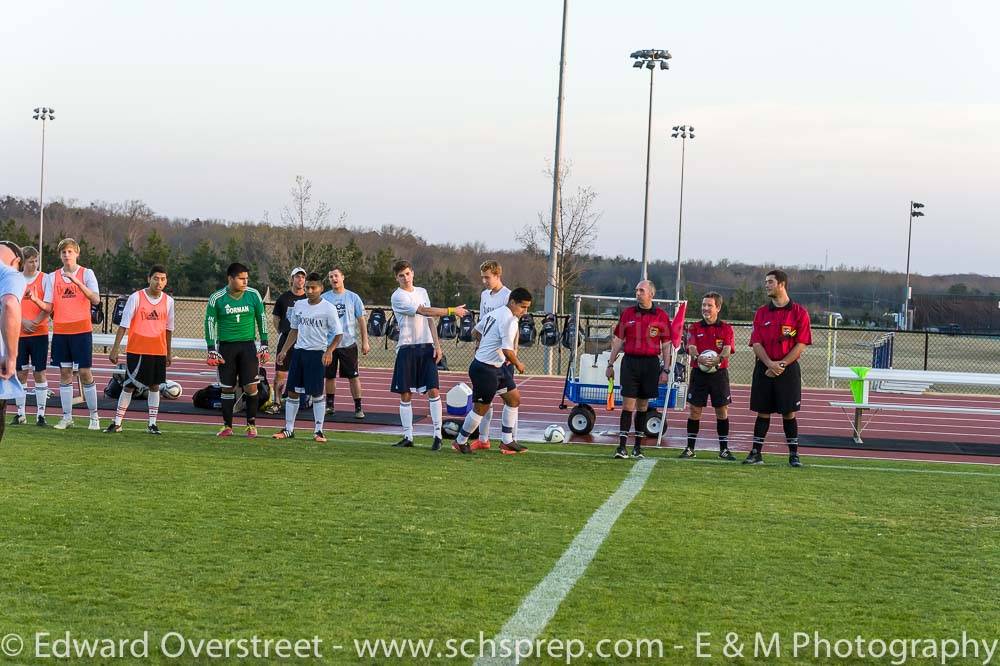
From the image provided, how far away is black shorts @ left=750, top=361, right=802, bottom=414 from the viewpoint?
10.9 meters

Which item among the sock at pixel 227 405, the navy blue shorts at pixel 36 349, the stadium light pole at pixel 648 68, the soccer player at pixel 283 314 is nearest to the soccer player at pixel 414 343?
the sock at pixel 227 405

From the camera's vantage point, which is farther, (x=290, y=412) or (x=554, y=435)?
(x=554, y=435)

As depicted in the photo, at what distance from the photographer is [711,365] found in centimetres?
1136

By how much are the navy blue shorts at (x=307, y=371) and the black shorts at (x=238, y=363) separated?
40cm

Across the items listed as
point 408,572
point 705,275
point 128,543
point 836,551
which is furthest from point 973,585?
point 705,275

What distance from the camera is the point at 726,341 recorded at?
37.6ft

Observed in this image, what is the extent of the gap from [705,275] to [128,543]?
266 ft

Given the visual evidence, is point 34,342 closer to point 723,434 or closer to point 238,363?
point 238,363

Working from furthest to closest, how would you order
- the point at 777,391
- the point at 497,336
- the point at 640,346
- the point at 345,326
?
the point at 345,326 < the point at 640,346 < the point at 777,391 < the point at 497,336

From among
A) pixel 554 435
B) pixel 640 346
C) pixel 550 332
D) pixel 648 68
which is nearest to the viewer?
pixel 640 346

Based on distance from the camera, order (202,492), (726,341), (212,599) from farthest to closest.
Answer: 1. (726,341)
2. (202,492)
3. (212,599)

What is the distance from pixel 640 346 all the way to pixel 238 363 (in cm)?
407

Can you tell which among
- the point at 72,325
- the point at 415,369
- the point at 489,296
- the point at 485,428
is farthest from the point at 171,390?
the point at 489,296

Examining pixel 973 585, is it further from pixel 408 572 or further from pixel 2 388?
pixel 2 388
